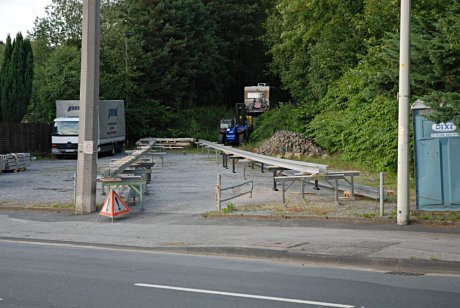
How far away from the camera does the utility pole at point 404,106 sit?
1614 centimetres

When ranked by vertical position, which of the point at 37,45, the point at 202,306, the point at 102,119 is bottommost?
the point at 202,306

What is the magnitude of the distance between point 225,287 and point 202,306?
4.35 ft

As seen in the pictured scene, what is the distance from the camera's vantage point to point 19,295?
10.1m

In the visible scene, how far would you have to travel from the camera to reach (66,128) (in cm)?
4994

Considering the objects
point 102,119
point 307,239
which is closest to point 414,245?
point 307,239

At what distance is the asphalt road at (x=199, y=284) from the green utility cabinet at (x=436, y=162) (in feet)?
18.9

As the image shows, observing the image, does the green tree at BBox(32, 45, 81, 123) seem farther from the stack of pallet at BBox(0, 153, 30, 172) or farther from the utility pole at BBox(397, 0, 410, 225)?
the utility pole at BBox(397, 0, 410, 225)

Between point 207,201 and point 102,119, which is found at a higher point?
point 102,119

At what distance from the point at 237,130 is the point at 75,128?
1430 centimetres

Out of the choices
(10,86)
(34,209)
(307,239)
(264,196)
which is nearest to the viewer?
(307,239)

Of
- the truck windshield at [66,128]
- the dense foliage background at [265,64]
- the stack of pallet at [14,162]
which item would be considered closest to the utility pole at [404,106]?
the dense foliage background at [265,64]

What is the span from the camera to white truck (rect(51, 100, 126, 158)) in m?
49.6

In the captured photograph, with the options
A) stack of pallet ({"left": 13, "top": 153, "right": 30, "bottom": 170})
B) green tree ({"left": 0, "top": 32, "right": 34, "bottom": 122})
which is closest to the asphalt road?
stack of pallet ({"left": 13, "top": 153, "right": 30, "bottom": 170})

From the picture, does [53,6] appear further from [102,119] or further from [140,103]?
[102,119]
